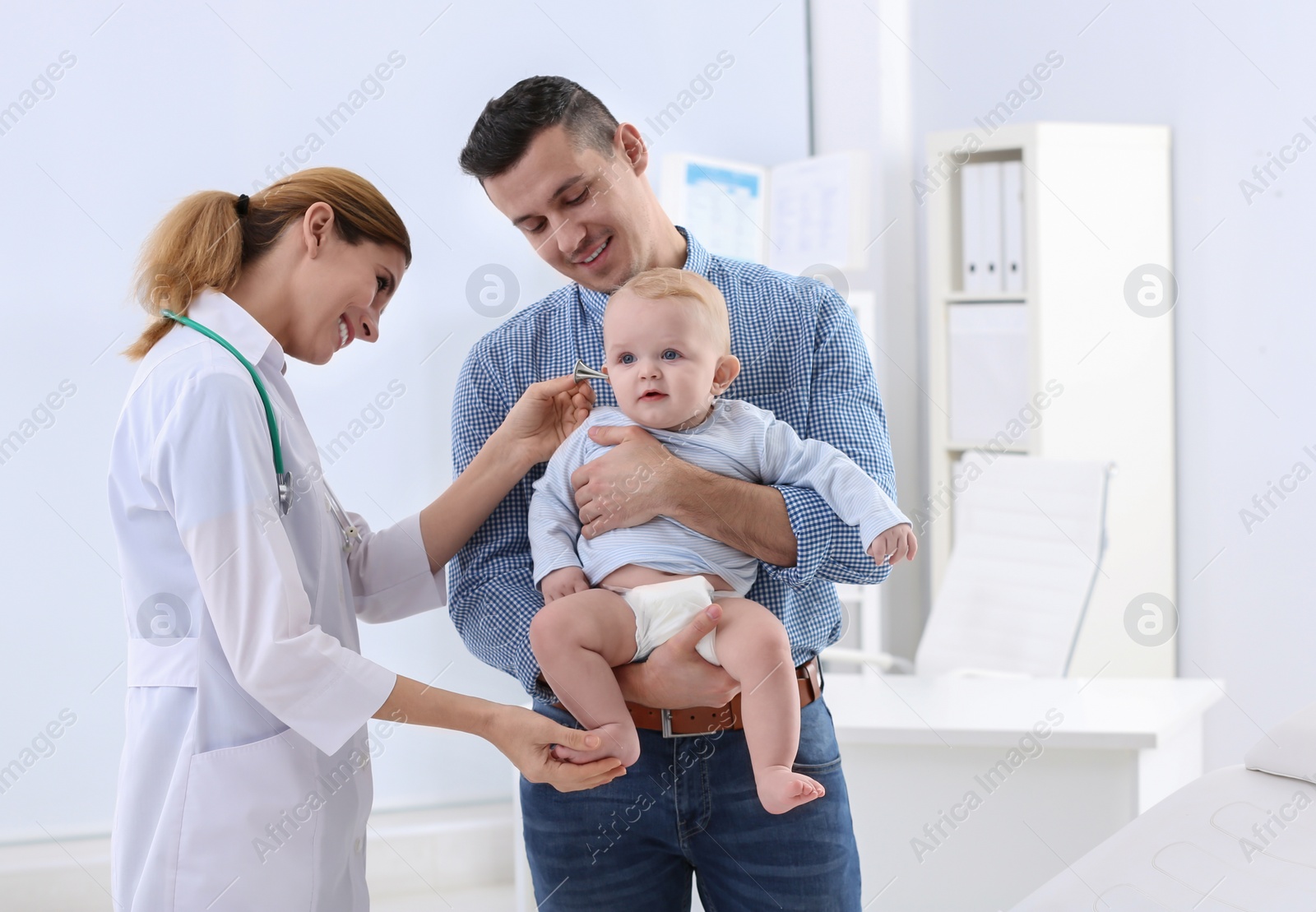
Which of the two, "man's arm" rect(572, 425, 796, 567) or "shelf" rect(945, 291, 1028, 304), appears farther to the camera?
"shelf" rect(945, 291, 1028, 304)

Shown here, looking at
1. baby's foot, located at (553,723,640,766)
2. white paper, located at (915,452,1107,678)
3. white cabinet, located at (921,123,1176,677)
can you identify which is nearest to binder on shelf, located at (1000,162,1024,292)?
white cabinet, located at (921,123,1176,677)

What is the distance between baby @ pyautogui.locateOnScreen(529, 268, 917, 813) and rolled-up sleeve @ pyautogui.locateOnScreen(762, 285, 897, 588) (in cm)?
2

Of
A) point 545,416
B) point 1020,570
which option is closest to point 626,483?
point 545,416

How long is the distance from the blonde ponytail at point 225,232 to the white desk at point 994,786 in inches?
55.2

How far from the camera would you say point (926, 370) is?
4047 millimetres

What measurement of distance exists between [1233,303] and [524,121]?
264cm

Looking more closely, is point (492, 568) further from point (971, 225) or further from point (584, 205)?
point (971, 225)

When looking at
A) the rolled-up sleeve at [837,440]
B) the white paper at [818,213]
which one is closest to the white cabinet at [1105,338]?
the white paper at [818,213]

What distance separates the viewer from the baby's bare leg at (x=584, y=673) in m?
1.14

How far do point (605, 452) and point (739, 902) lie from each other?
1.87ft

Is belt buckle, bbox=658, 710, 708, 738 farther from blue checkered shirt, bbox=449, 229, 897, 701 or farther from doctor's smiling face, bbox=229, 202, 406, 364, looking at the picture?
doctor's smiling face, bbox=229, 202, 406, 364

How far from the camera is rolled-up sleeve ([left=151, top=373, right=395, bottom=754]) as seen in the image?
40.2 inches

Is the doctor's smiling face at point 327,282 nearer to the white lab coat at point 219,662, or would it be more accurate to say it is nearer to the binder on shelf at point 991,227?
the white lab coat at point 219,662

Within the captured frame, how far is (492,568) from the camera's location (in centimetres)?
133
